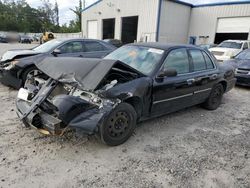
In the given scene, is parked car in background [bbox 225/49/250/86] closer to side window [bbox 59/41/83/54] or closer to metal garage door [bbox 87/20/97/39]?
side window [bbox 59/41/83/54]

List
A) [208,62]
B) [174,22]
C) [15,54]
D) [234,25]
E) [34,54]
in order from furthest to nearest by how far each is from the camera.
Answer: [174,22] → [234,25] → [34,54] → [15,54] → [208,62]

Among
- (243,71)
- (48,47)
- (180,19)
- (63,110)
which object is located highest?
(180,19)

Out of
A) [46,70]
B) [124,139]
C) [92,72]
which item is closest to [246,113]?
[124,139]

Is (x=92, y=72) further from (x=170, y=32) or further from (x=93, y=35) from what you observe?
(x=93, y=35)

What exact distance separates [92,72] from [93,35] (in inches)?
997

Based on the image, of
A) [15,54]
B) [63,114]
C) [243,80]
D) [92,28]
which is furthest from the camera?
[92,28]

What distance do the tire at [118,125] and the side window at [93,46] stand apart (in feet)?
14.5

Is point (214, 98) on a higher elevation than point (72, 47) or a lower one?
lower

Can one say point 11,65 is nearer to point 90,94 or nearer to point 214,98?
point 90,94

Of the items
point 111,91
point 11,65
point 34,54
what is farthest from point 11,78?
point 111,91

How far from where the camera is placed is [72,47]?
6.96 metres

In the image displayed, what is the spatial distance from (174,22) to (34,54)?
58.3ft

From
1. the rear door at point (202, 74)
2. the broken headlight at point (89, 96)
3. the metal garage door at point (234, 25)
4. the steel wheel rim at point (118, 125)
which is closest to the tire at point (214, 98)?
the rear door at point (202, 74)

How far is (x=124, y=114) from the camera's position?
3.39 metres
